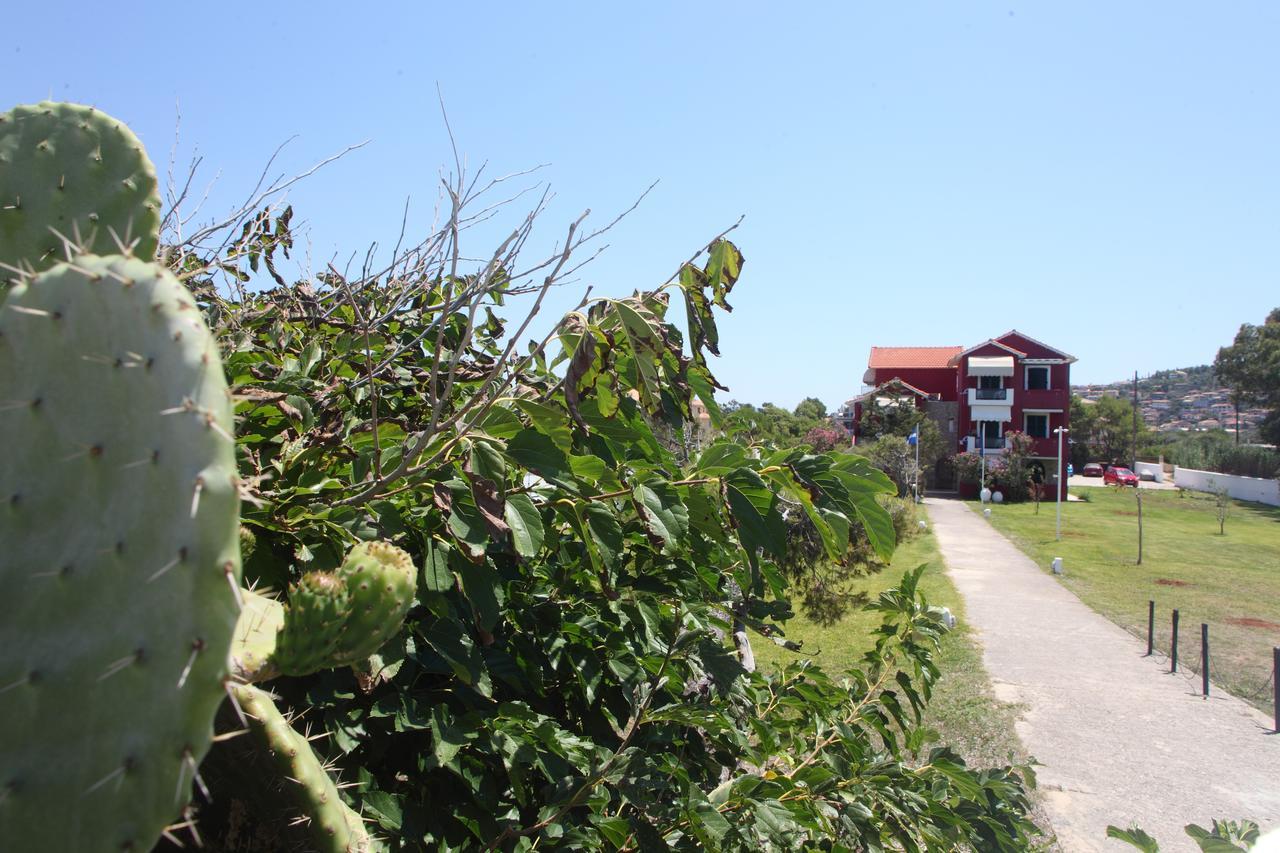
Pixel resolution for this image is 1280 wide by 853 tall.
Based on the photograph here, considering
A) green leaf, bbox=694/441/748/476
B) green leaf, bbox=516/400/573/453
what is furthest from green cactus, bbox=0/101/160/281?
green leaf, bbox=694/441/748/476

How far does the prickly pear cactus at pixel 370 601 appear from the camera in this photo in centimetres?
111

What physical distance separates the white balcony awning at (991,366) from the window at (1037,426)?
300 centimetres

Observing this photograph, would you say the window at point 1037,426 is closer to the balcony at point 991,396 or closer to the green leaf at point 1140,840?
the balcony at point 991,396

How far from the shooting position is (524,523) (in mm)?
1845

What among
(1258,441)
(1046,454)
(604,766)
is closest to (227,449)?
(604,766)

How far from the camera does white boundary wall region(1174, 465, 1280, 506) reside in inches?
1710

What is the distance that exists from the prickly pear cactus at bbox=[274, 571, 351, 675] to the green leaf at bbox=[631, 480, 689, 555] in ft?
3.00

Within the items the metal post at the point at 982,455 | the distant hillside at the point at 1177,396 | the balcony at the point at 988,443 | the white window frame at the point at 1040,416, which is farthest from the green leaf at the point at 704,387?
the distant hillside at the point at 1177,396

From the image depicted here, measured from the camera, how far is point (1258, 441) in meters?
56.3

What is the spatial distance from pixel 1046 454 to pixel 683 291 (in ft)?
155

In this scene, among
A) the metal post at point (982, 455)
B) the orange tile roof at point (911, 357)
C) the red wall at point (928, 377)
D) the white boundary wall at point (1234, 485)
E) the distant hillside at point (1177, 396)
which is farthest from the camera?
the distant hillside at point (1177, 396)

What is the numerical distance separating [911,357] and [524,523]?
5242 centimetres

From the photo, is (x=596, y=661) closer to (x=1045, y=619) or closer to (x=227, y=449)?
(x=227, y=449)

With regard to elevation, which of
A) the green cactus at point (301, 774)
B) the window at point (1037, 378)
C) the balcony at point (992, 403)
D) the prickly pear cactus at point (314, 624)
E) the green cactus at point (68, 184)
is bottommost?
the green cactus at point (301, 774)
